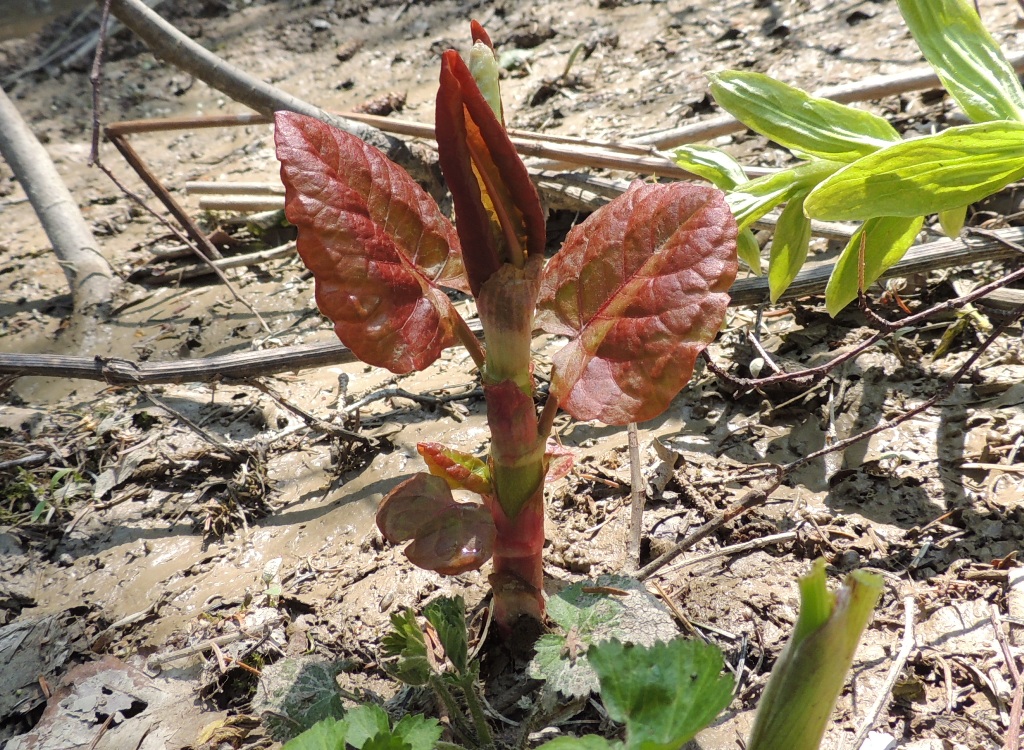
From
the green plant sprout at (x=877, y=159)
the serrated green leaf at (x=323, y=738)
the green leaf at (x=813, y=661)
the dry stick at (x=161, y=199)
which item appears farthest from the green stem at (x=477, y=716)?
the dry stick at (x=161, y=199)

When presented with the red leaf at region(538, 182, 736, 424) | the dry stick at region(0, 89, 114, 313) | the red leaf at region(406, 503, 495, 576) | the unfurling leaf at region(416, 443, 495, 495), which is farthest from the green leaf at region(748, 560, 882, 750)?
the dry stick at region(0, 89, 114, 313)

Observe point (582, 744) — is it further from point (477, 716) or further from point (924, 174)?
point (924, 174)

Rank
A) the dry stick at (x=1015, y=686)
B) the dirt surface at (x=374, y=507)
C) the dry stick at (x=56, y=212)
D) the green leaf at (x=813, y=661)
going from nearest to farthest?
the green leaf at (x=813, y=661) → the dry stick at (x=1015, y=686) → the dirt surface at (x=374, y=507) → the dry stick at (x=56, y=212)

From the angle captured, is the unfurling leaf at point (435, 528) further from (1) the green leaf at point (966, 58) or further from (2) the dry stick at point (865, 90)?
(2) the dry stick at point (865, 90)

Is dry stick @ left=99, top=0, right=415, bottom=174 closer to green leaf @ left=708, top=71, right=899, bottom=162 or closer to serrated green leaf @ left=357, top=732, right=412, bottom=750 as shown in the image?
green leaf @ left=708, top=71, right=899, bottom=162

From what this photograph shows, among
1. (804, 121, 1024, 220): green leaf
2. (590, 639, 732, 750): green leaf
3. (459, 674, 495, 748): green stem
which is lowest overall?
(459, 674, 495, 748): green stem

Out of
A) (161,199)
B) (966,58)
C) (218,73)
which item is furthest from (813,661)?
(161,199)
